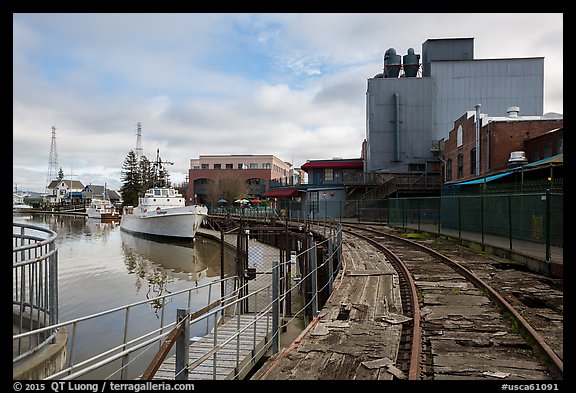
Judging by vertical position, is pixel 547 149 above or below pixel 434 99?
below

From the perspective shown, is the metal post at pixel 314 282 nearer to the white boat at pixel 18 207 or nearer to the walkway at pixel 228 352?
the walkway at pixel 228 352

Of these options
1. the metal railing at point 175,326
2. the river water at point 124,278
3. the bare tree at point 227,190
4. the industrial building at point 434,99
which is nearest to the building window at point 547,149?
the metal railing at point 175,326

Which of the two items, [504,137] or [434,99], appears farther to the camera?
[434,99]

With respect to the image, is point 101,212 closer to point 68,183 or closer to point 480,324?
point 68,183

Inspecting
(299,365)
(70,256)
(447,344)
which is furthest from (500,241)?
(70,256)

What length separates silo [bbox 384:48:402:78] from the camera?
160 feet

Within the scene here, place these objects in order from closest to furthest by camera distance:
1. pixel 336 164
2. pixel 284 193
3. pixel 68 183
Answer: pixel 336 164 → pixel 284 193 → pixel 68 183

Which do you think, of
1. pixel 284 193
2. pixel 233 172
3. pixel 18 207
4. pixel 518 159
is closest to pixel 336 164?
pixel 284 193

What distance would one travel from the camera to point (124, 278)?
21.8 m

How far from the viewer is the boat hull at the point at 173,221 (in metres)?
40.6

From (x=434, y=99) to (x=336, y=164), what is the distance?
521 inches

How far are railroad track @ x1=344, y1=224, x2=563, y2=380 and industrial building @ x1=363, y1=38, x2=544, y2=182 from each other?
110 feet

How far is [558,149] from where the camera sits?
71.7 ft

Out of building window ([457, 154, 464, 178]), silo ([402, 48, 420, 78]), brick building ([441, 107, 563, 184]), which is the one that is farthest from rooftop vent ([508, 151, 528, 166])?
silo ([402, 48, 420, 78])
